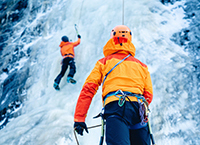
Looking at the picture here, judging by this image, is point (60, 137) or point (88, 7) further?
point (88, 7)

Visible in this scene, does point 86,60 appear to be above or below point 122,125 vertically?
above

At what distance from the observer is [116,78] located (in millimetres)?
1733

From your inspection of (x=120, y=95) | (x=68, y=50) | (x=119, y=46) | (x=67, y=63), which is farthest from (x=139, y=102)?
(x=68, y=50)

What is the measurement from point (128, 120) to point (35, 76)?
15.0 feet

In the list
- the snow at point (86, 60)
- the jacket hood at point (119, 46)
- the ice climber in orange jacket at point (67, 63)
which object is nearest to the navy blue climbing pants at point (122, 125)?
the jacket hood at point (119, 46)

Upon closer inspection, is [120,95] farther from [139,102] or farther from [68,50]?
[68,50]

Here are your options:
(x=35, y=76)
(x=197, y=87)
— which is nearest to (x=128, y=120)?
(x=197, y=87)

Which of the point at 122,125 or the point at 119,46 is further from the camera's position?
the point at 119,46

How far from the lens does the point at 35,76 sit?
5.55 m

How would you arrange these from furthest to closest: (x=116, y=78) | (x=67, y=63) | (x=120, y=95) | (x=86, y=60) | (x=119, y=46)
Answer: (x=86, y=60), (x=67, y=63), (x=119, y=46), (x=116, y=78), (x=120, y=95)

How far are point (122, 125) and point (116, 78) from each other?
447mm

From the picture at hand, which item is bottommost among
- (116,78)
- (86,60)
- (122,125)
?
(122,125)

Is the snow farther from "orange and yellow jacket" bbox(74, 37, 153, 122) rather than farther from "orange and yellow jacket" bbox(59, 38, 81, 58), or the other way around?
"orange and yellow jacket" bbox(74, 37, 153, 122)

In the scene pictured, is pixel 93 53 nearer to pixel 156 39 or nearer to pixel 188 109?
pixel 156 39
